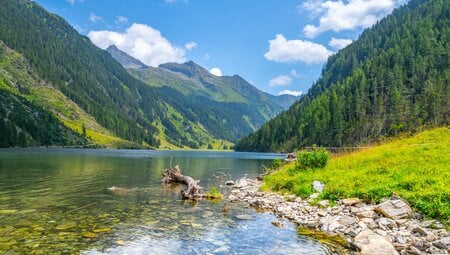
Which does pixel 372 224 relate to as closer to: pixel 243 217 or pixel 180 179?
pixel 243 217

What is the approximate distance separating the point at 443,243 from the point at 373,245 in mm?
3132

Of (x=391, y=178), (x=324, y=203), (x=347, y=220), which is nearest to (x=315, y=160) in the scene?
(x=391, y=178)

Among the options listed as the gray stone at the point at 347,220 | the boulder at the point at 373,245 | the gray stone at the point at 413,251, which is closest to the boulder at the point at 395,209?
the gray stone at the point at 347,220

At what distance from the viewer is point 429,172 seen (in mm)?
→ 24781

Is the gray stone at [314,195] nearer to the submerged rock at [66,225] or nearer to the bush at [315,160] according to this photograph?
the bush at [315,160]

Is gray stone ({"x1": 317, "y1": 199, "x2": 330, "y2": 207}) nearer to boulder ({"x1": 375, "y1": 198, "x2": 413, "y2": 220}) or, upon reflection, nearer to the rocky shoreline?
the rocky shoreline

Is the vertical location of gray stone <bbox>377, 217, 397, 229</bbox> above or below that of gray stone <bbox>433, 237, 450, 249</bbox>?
above

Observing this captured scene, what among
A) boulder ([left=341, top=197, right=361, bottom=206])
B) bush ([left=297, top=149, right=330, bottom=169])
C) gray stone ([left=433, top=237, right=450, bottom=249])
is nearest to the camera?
gray stone ([left=433, top=237, right=450, bottom=249])

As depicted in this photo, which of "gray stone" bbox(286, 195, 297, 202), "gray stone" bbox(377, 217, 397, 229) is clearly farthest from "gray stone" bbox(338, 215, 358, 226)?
"gray stone" bbox(286, 195, 297, 202)

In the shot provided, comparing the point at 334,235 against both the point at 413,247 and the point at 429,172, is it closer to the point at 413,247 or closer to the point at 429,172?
the point at 413,247

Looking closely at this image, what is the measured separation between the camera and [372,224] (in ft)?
66.9

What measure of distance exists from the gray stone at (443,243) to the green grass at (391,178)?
2.70 metres

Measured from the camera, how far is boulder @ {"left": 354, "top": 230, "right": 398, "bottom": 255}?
16406 mm

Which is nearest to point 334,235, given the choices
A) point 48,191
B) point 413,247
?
point 413,247
